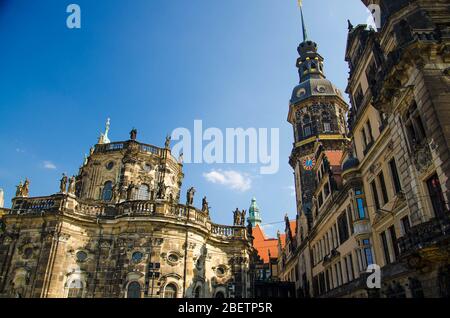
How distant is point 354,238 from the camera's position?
22.1 metres

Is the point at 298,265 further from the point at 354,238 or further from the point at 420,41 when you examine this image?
the point at 420,41

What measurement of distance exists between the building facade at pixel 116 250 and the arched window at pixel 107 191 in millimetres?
2849

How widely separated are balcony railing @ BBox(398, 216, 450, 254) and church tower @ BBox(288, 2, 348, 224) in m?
29.4

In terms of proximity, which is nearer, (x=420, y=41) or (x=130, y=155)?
(x=420, y=41)

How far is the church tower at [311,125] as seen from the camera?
148 feet

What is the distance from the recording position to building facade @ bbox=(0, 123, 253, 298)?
2539 centimetres

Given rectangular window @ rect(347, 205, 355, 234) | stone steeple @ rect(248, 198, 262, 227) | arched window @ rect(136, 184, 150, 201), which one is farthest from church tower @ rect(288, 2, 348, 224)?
stone steeple @ rect(248, 198, 262, 227)

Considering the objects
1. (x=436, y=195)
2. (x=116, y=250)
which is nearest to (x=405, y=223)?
(x=436, y=195)

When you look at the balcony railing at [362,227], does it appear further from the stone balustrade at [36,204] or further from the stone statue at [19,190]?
the stone statue at [19,190]

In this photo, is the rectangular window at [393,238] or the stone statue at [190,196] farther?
the stone statue at [190,196]

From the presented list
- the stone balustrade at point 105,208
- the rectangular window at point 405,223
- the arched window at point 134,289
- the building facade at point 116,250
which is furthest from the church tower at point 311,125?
the rectangular window at point 405,223

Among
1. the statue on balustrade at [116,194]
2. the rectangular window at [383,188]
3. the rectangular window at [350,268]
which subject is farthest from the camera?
the statue on balustrade at [116,194]
